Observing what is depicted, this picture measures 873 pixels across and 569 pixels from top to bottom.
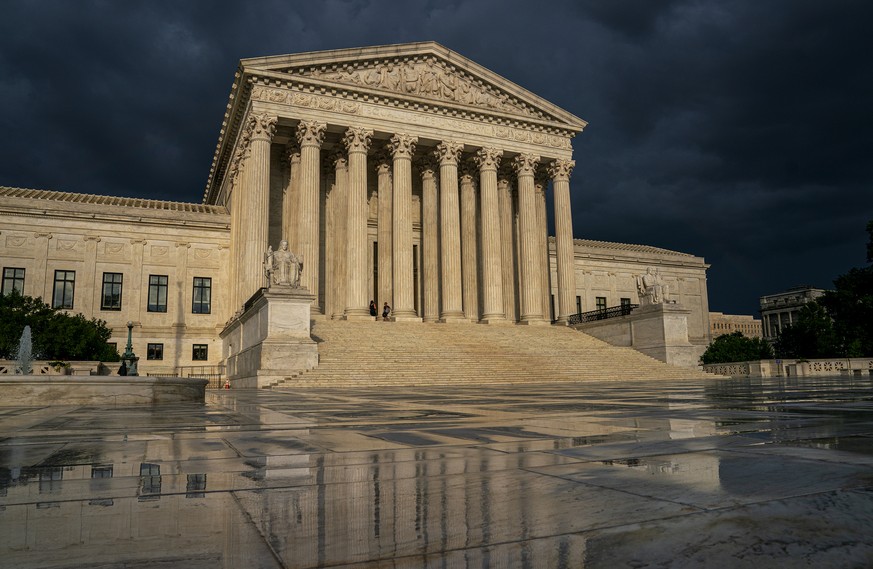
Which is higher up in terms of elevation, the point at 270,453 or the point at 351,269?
the point at 351,269

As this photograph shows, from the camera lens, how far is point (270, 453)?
4.74 meters

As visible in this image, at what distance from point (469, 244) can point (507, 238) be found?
4.18m

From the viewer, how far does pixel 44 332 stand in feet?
103

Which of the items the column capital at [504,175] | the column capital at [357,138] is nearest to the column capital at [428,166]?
the column capital at [504,175]

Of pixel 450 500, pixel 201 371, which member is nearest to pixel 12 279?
pixel 201 371

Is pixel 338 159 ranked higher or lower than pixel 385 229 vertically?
higher

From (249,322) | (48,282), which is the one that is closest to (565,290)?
(249,322)

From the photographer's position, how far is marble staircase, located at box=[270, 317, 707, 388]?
26391mm

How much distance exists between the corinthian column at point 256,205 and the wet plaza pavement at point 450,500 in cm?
3111

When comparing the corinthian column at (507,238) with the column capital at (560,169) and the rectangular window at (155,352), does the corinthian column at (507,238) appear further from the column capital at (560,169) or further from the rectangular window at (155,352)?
the rectangular window at (155,352)

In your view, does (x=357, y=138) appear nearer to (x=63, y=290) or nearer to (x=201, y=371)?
(x=201, y=371)

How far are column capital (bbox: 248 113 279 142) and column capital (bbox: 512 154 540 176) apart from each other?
17.6 meters

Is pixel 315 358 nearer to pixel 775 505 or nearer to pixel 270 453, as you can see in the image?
pixel 270 453

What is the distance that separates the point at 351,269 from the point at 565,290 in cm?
1660
